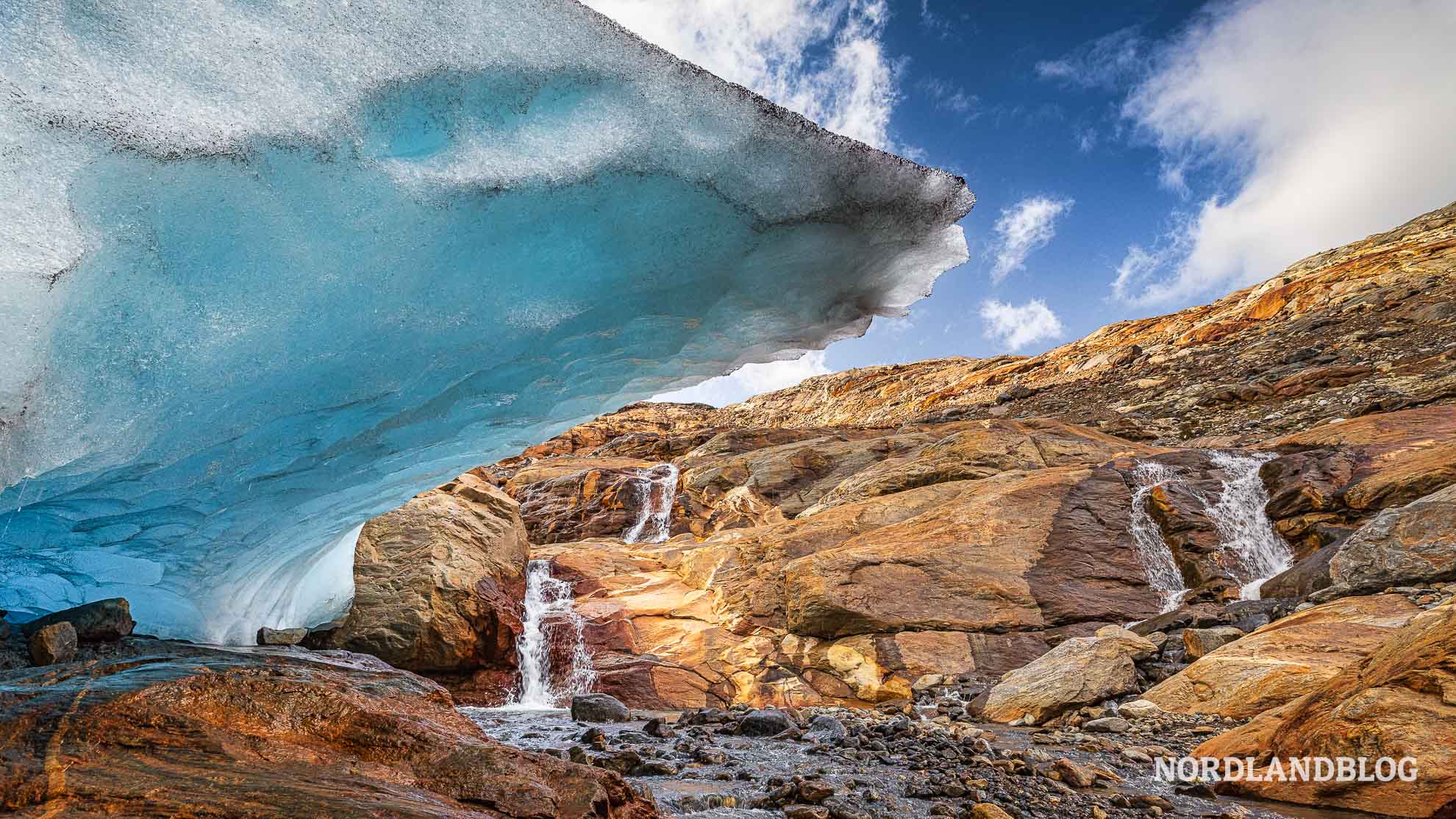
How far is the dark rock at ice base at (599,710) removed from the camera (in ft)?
26.6

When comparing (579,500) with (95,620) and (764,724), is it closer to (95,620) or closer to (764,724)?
(764,724)

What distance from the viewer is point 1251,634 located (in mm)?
7043

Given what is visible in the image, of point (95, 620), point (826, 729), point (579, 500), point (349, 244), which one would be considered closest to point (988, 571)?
point (826, 729)

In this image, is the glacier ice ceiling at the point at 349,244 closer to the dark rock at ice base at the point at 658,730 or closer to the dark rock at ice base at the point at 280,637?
the dark rock at ice base at the point at 280,637

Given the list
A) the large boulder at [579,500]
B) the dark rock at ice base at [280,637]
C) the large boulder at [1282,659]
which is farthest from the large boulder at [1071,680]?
the large boulder at [579,500]

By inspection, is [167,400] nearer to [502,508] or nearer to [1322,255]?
[502,508]

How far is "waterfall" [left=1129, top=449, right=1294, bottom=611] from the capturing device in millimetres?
11164

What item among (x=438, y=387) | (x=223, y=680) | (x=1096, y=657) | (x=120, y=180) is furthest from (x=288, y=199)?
(x=1096, y=657)

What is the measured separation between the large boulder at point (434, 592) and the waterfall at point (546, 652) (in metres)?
0.37

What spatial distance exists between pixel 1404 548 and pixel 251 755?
10.6 meters

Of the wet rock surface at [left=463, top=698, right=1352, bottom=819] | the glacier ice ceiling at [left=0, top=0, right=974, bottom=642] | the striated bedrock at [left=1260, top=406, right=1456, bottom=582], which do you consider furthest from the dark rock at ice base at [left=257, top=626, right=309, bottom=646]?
the striated bedrock at [left=1260, top=406, right=1456, bottom=582]

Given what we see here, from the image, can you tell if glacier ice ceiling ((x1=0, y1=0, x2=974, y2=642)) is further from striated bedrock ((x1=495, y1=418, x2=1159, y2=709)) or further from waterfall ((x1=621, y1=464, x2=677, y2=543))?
waterfall ((x1=621, y1=464, x2=677, y2=543))

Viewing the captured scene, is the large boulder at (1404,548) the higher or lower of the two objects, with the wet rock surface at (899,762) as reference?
higher

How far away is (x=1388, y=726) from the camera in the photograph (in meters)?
3.89
